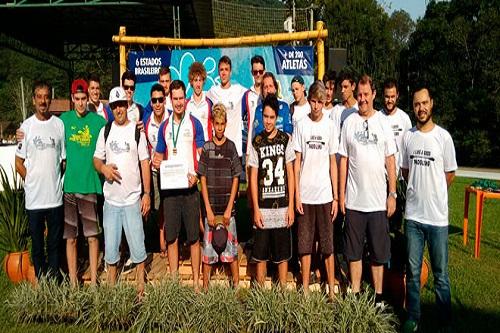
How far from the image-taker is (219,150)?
478 cm

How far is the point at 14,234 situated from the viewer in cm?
571

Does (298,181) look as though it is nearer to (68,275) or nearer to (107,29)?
(68,275)

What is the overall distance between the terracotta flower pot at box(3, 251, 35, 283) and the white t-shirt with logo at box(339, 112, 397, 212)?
381cm

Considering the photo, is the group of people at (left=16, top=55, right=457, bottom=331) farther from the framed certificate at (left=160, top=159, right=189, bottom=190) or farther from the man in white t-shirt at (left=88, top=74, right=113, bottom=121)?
the man in white t-shirt at (left=88, top=74, right=113, bottom=121)

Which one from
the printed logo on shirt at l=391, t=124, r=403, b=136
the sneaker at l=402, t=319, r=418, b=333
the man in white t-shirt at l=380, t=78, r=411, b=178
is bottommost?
the sneaker at l=402, t=319, r=418, b=333

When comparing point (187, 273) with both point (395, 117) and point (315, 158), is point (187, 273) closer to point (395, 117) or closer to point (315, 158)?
point (315, 158)

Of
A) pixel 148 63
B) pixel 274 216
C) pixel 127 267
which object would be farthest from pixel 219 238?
pixel 148 63

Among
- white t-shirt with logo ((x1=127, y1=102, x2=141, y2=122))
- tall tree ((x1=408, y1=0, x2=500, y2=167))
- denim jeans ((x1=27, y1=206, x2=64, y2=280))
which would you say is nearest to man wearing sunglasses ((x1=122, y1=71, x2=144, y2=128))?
white t-shirt with logo ((x1=127, y1=102, x2=141, y2=122))

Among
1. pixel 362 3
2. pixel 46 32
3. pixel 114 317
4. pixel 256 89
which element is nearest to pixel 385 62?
pixel 362 3

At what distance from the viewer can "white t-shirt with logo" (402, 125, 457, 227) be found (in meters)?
4.28

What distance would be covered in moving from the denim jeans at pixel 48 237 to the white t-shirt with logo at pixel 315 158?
2600 mm

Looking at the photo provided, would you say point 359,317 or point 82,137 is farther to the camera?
point 82,137

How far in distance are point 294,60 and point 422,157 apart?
381 cm

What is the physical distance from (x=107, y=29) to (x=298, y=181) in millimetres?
22758
